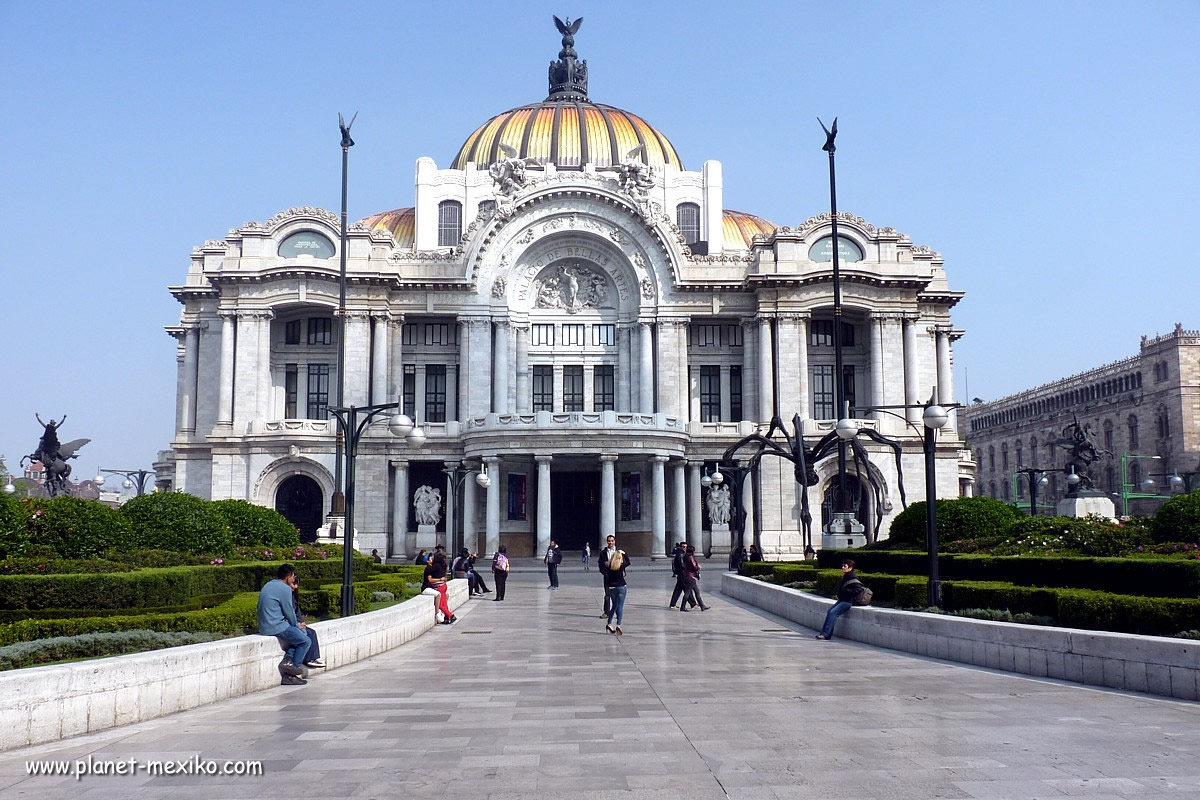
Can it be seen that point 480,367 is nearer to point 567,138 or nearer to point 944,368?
point 567,138

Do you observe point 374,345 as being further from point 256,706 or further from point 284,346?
point 256,706

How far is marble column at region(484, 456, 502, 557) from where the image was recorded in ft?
183

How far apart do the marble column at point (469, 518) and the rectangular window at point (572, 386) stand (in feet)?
29.5

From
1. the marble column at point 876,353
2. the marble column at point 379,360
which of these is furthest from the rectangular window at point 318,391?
the marble column at point 876,353

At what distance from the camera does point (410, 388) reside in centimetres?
6500

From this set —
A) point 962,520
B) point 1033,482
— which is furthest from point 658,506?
point 962,520

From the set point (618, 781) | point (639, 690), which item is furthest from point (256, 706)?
point (618, 781)

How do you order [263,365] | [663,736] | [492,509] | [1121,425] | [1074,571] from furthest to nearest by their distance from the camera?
1. [1121,425]
2. [263,365]
3. [492,509]
4. [1074,571]
5. [663,736]

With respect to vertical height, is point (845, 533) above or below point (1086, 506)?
below

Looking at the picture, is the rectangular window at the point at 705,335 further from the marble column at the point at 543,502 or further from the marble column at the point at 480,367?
the marble column at the point at 543,502

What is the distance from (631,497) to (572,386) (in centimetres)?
893

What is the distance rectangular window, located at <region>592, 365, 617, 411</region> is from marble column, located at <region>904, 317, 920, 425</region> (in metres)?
17.1

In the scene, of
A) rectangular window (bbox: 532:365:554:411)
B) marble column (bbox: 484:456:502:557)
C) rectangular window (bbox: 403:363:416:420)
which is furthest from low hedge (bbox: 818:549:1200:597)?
rectangular window (bbox: 403:363:416:420)

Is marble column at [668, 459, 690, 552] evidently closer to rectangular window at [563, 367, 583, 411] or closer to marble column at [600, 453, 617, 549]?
marble column at [600, 453, 617, 549]
